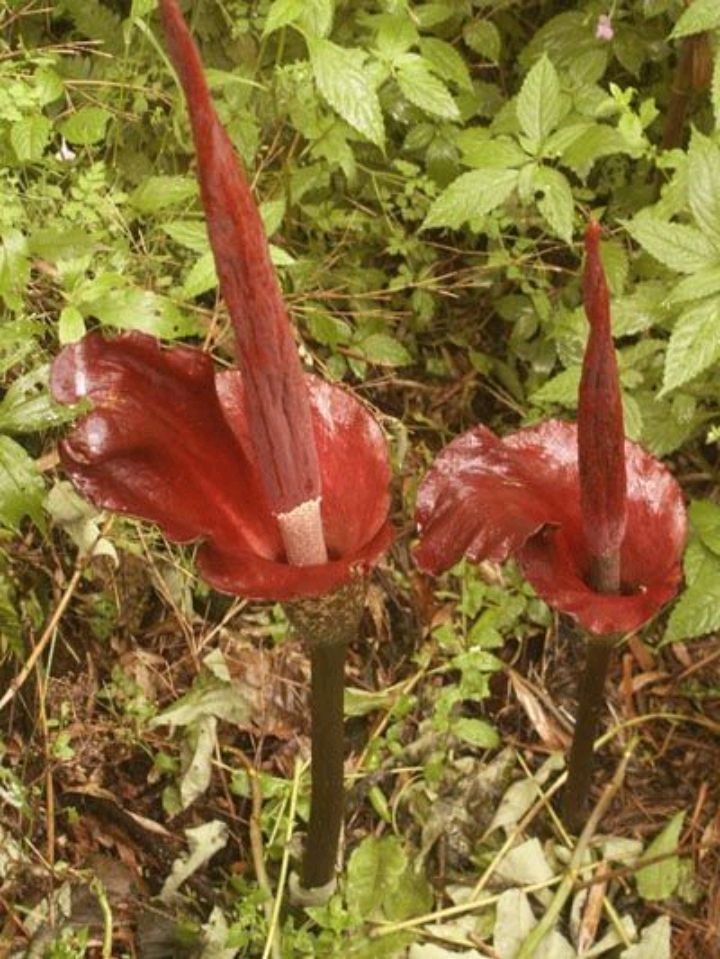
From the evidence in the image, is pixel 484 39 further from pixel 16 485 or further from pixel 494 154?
pixel 16 485

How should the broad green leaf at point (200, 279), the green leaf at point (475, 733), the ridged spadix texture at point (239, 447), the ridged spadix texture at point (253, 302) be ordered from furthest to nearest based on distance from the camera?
the green leaf at point (475, 733)
the broad green leaf at point (200, 279)
the ridged spadix texture at point (239, 447)
the ridged spadix texture at point (253, 302)

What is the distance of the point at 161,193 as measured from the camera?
190 centimetres

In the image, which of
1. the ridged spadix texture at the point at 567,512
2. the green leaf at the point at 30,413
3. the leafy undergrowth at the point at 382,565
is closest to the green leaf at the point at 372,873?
the leafy undergrowth at the point at 382,565

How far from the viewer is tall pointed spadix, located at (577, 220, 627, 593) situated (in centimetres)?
115

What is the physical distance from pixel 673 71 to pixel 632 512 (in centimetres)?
117

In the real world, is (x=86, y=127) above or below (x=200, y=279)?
above

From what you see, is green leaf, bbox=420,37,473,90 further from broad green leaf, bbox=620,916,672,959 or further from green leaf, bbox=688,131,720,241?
broad green leaf, bbox=620,916,672,959

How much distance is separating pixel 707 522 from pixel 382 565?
1.74ft

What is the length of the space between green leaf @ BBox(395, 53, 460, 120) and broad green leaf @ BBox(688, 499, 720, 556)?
67 centimetres

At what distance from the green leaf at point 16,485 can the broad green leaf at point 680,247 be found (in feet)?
2.80

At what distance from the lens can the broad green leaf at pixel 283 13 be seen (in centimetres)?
170

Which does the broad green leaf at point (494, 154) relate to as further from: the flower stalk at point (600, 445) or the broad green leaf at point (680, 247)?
the flower stalk at point (600, 445)

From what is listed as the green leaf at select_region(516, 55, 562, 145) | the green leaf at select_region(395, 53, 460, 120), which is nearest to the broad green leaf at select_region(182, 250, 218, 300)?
the green leaf at select_region(395, 53, 460, 120)

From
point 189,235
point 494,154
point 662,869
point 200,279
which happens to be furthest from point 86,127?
point 662,869
